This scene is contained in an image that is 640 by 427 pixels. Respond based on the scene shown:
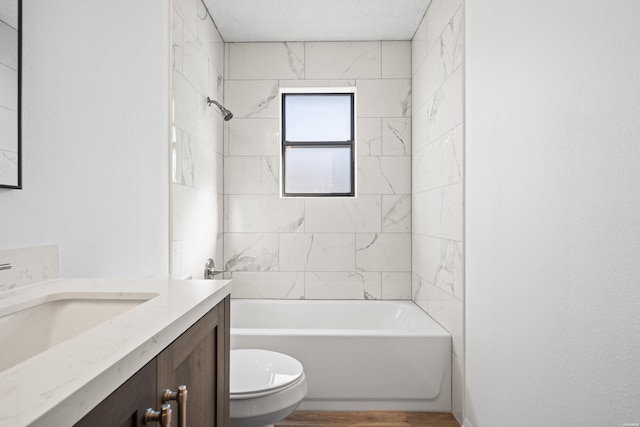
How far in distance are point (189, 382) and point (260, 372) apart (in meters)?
0.94

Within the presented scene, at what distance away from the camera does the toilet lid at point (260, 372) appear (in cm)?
154

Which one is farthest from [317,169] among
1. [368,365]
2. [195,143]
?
[368,365]

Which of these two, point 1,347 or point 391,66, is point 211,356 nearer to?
point 1,347

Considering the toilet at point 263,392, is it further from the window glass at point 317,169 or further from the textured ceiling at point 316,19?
the textured ceiling at point 316,19

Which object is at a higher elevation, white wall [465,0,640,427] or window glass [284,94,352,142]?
window glass [284,94,352,142]

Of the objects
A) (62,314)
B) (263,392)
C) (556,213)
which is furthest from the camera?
(263,392)

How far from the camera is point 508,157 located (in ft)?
4.92

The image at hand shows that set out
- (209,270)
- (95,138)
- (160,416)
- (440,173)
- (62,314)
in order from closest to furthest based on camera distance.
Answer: (160,416)
(62,314)
(95,138)
(440,173)
(209,270)

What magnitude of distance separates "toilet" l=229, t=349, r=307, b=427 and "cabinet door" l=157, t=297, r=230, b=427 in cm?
42

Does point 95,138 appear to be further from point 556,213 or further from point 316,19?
point 316,19

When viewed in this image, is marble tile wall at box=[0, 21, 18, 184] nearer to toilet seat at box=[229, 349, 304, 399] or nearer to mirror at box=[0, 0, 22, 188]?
mirror at box=[0, 0, 22, 188]

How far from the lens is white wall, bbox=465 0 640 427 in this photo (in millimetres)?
931

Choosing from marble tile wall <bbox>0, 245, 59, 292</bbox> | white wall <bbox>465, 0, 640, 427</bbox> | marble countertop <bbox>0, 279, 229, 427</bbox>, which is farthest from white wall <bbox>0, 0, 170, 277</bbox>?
white wall <bbox>465, 0, 640, 427</bbox>

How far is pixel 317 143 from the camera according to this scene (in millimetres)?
3213
